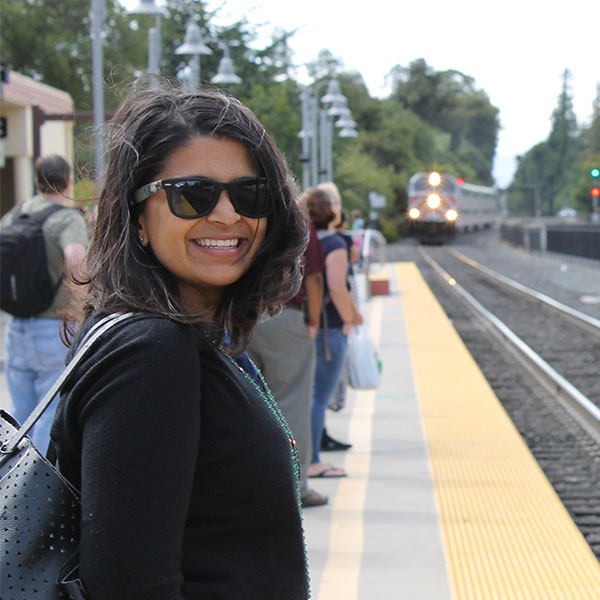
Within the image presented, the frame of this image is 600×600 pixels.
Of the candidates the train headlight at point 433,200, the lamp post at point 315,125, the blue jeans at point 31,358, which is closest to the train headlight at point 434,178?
the train headlight at point 433,200

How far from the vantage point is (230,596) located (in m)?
1.59

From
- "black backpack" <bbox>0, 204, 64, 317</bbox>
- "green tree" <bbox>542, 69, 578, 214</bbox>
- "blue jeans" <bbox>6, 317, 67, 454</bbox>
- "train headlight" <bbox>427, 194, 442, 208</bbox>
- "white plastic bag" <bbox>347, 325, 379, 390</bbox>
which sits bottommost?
"white plastic bag" <bbox>347, 325, 379, 390</bbox>

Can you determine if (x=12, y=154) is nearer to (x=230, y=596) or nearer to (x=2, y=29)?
(x=230, y=596)

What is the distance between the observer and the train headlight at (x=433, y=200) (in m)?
50.2

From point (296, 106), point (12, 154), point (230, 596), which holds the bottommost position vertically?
point (230, 596)

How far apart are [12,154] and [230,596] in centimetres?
2291

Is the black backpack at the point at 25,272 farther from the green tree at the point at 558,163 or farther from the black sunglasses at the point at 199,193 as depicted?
the green tree at the point at 558,163

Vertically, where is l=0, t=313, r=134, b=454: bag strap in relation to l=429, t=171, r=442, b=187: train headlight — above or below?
below

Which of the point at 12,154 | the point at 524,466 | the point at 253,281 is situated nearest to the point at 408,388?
the point at 524,466

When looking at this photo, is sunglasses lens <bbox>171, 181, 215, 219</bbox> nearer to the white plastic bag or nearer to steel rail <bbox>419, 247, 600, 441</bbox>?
the white plastic bag

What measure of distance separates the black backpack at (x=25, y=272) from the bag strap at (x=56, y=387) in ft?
11.1

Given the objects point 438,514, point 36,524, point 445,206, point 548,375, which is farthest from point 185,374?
point 445,206

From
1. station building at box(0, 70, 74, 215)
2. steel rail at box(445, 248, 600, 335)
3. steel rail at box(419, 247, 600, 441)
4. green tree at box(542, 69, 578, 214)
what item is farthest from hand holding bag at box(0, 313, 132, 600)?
green tree at box(542, 69, 578, 214)

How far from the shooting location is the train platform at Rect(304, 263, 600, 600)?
4.54m
